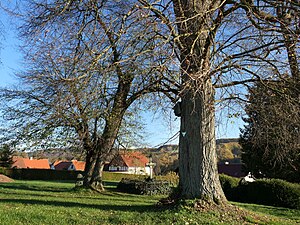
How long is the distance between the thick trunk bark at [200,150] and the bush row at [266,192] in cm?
893

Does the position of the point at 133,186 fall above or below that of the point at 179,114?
below

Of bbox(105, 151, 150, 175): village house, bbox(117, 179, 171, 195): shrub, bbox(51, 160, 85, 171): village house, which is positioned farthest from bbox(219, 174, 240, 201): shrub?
bbox(51, 160, 85, 171): village house

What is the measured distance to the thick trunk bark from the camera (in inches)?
351

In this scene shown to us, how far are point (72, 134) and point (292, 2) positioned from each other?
40.8 ft

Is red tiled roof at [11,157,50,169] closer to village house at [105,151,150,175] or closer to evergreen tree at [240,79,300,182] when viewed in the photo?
village house at [105,151,150,175]

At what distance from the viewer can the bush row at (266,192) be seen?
53.8 feet

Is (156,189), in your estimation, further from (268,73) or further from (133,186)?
(268,73)

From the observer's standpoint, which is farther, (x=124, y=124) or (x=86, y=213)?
(x=124, y=124)

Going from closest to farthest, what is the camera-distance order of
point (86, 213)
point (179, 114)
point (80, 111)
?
point (86, 213) → point (179, 114) → point (80, 111)

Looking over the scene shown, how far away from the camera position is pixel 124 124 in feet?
61.4

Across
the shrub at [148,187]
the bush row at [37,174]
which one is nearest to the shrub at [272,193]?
the shrub at [148,187]

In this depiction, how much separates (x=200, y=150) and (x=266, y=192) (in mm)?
10275

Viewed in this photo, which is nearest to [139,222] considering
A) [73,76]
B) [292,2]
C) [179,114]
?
[179,114]

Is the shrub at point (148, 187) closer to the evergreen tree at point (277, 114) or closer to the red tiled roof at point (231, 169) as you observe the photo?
the evergreen tree at point (277, 114)
